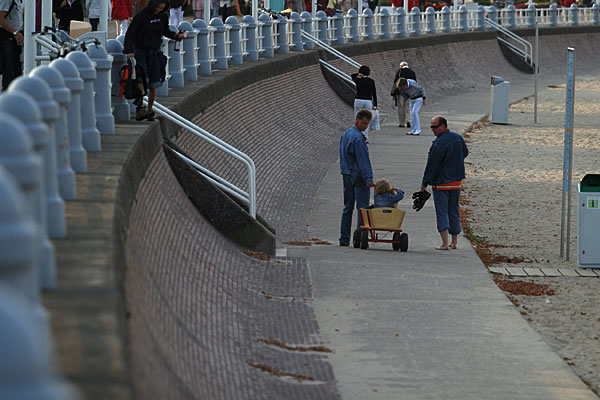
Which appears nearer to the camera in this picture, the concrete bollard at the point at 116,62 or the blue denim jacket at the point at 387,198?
the concrete bollard at the point at 116,62

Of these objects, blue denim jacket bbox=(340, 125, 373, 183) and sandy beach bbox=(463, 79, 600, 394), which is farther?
blue denim jacket bbox=(340, 125, 373, 183)

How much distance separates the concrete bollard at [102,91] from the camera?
11.7 m

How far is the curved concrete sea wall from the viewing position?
7844 millimetres

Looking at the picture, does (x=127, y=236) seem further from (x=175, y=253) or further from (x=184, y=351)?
(x=175, y=253)

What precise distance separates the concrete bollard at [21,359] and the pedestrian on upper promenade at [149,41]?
10572 millimetres

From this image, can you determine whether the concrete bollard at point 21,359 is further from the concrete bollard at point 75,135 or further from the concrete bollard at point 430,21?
the concrete bollard at point 430,21

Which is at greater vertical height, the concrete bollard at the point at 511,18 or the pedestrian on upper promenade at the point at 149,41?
the concrete bollard at the point at 511,18

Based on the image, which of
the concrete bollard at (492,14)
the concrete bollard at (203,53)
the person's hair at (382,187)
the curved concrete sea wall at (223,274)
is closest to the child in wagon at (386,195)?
the person's hair at (382,187)

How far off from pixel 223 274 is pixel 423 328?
7.37ft

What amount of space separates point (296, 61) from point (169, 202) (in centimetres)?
1605

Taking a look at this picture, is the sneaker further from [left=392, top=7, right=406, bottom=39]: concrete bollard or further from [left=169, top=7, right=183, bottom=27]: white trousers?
[left=392, top=7, right=406, bottom=39]: concrete bollard

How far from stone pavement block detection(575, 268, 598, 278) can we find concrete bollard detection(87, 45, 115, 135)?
6.14 m

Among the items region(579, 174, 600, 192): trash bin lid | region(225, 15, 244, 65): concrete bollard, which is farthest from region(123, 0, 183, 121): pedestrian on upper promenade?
region(225, 15, 244, 65): concrete bollard

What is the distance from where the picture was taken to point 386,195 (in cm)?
1448
